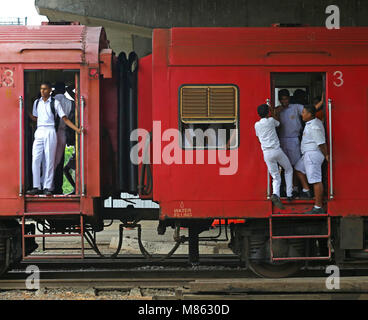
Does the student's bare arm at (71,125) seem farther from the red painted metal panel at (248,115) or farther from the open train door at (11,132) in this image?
the red painted metal panel at (248,115)

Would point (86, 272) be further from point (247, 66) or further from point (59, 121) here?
point (247, 66)

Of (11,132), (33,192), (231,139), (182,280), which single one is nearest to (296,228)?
(231,139)

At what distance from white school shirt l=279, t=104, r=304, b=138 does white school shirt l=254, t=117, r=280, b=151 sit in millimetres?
511

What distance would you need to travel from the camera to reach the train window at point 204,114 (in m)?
7.91

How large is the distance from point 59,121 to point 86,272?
2.53m

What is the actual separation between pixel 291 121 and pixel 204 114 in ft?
4.41

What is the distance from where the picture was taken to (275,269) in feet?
27.8

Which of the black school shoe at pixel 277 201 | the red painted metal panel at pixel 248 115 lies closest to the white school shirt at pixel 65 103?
the red painted metal panel at pixel 248 115

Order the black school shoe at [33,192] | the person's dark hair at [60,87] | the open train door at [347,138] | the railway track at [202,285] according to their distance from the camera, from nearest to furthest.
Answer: the railway track at [202,285] → the open train door at [347,138] → the black school shoe at [33,192] → the person's dark hair at [60,87]

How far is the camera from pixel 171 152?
312 inches

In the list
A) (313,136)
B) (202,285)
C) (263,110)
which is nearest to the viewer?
(202,285)

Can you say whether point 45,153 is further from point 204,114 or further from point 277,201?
point 277,201

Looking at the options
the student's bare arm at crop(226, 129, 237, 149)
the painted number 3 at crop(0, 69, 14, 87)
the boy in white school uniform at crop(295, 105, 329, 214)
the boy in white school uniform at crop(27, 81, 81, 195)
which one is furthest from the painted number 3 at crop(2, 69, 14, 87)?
the boy in white school uniform at crop(295, 105, 329, 214)

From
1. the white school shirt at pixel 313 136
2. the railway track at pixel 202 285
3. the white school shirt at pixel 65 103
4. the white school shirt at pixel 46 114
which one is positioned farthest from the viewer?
the white school shirt at pixel 65 103
